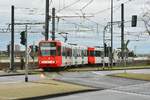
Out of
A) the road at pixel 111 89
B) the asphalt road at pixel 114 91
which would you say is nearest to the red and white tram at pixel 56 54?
the road at pixel 111 89

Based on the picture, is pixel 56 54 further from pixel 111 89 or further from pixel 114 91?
pixel 114 91

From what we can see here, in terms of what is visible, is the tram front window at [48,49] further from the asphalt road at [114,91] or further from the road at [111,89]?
the asphalt road at [114,91]

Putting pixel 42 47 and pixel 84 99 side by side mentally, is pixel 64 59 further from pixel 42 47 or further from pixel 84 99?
pixel 84 99

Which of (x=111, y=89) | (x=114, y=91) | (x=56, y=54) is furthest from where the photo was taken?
(x=56, y=54)

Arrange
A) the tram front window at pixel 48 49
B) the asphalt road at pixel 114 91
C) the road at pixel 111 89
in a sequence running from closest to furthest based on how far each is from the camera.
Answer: the asphalt road at pixel 114 91 → the road at pixel 111 89 → the tram front window at pixel 48 49

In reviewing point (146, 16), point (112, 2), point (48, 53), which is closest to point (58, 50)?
point (48, 53)

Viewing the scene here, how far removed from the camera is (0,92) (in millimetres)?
25781

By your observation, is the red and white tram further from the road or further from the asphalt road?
the asphalt road

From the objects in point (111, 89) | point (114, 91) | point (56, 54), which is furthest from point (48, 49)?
point (114, 91)

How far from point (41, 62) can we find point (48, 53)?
47.2 inches

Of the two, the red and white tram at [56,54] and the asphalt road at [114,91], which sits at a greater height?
the red and white tram at [56,54]

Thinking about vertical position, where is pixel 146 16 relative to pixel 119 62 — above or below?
above

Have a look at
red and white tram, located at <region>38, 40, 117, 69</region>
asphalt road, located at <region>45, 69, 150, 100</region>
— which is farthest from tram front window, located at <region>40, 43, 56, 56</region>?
asphalt road, located at <region>45, 69, 150, 100</region>

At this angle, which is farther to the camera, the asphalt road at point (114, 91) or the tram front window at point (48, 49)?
the tram front window at point (48, 49)
